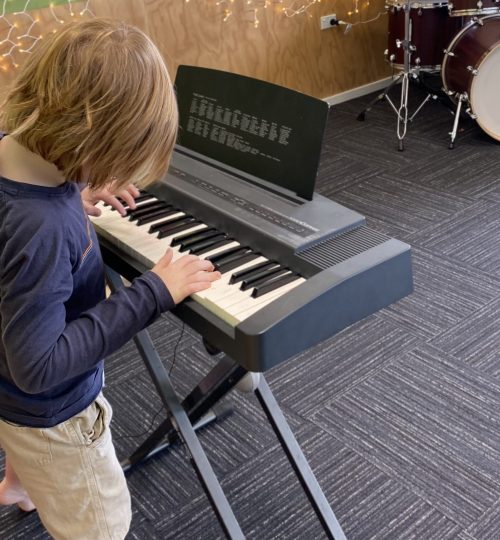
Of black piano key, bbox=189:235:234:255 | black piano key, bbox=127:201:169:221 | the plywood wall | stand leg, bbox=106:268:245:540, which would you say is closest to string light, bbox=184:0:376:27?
the plywood wall

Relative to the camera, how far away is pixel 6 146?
1143mm

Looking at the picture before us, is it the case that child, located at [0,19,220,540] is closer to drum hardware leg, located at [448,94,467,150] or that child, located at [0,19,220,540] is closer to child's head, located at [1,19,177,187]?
child's head, located at [1,19,177,187]

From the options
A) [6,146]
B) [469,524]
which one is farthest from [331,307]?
[469,524]

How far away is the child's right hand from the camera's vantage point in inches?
47.2

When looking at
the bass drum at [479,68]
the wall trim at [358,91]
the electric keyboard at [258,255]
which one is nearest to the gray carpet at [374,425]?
the electric keyboard at [258,255]

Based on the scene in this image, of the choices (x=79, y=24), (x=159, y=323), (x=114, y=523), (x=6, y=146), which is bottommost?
(x=159, y=323)

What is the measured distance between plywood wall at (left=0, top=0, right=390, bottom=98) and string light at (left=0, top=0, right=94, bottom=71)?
1 centimetres

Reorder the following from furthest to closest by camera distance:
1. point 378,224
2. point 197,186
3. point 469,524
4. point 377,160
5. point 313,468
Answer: point 377,160 → point 378,224 → point 313,468 → point 469,524 → point 197,186

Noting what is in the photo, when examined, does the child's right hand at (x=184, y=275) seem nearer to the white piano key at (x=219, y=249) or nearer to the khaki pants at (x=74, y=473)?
the white piano key at (x=219, y=249)

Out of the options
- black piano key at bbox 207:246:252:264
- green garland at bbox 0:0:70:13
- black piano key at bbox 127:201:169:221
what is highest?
green garland at bbox 0:0:70:13

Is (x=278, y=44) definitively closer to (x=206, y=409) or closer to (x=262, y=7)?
(x=262, y=7)

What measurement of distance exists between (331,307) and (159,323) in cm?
158

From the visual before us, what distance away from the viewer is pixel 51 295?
1.06 m

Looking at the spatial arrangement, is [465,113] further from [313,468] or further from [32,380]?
[32,380]
